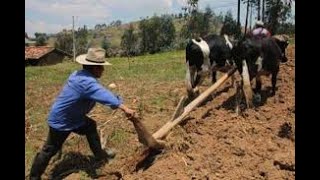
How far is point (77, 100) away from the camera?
20.5ft

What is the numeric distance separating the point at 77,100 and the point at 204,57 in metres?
4.26

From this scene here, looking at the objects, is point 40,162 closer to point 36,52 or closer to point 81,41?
point 36,52

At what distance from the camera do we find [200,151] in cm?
681

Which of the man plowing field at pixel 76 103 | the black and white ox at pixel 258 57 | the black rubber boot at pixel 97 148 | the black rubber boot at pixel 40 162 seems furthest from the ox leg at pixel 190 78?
the black rubber boot at pixel 40 162

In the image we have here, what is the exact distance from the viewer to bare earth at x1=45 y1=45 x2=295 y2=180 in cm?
618

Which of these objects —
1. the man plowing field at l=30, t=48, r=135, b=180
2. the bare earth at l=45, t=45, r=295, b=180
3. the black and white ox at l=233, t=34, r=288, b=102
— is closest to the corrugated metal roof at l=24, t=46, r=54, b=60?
the bare earth at l=45, t=45, r=295, b=180

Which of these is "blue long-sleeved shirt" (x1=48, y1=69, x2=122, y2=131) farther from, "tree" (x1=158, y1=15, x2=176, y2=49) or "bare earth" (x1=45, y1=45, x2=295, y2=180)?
"tree" (x1=158, y1=15, x2=176, y2=49)

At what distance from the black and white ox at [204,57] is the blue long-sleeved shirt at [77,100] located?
3.73 m

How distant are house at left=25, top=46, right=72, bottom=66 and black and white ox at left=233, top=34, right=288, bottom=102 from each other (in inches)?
1300
